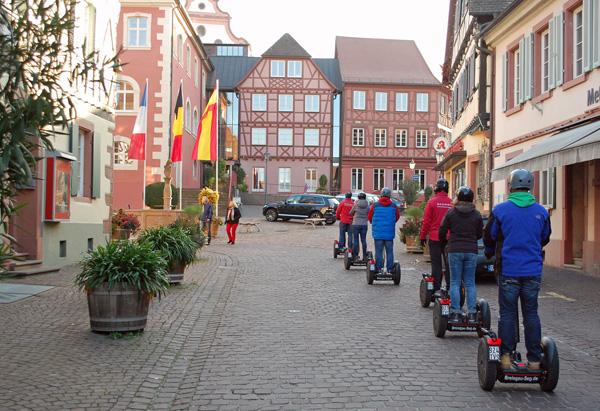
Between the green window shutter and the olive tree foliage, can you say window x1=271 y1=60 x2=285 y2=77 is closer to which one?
the green window shutter

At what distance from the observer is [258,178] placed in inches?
2047

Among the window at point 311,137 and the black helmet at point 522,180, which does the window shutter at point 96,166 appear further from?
the window at point 311,137

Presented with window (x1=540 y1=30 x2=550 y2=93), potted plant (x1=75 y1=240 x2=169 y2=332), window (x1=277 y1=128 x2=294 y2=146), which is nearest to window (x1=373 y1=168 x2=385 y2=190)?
window (x1=277 y1=128 x2=294 y2=146)

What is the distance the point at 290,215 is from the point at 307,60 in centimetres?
1922

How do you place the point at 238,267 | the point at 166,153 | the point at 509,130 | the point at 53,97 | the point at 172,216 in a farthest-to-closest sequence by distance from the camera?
the point at 166,153 < the point at 172,216 < the point at 509,130 < the point at 238,267 < the point at 53,97

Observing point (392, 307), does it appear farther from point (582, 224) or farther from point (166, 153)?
point (166, 153)

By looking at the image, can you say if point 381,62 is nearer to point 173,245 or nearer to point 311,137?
point 311,137

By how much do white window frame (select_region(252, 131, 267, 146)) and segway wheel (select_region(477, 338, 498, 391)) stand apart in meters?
46.7

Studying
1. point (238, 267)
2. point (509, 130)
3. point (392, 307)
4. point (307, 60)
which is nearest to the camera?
point (392, 307)

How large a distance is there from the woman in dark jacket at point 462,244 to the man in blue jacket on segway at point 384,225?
4.29m

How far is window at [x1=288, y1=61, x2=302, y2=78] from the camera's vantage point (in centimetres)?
5131

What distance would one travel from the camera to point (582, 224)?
609 inches

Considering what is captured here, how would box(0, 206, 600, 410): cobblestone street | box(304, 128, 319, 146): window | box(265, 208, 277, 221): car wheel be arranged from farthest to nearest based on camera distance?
box(304, 128, 319, 146): window < box(265, 208, 277, 221): car wheel < box(0, 206, 600, 410): cobblestone street

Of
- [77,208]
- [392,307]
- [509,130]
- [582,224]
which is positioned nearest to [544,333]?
[392,307]
